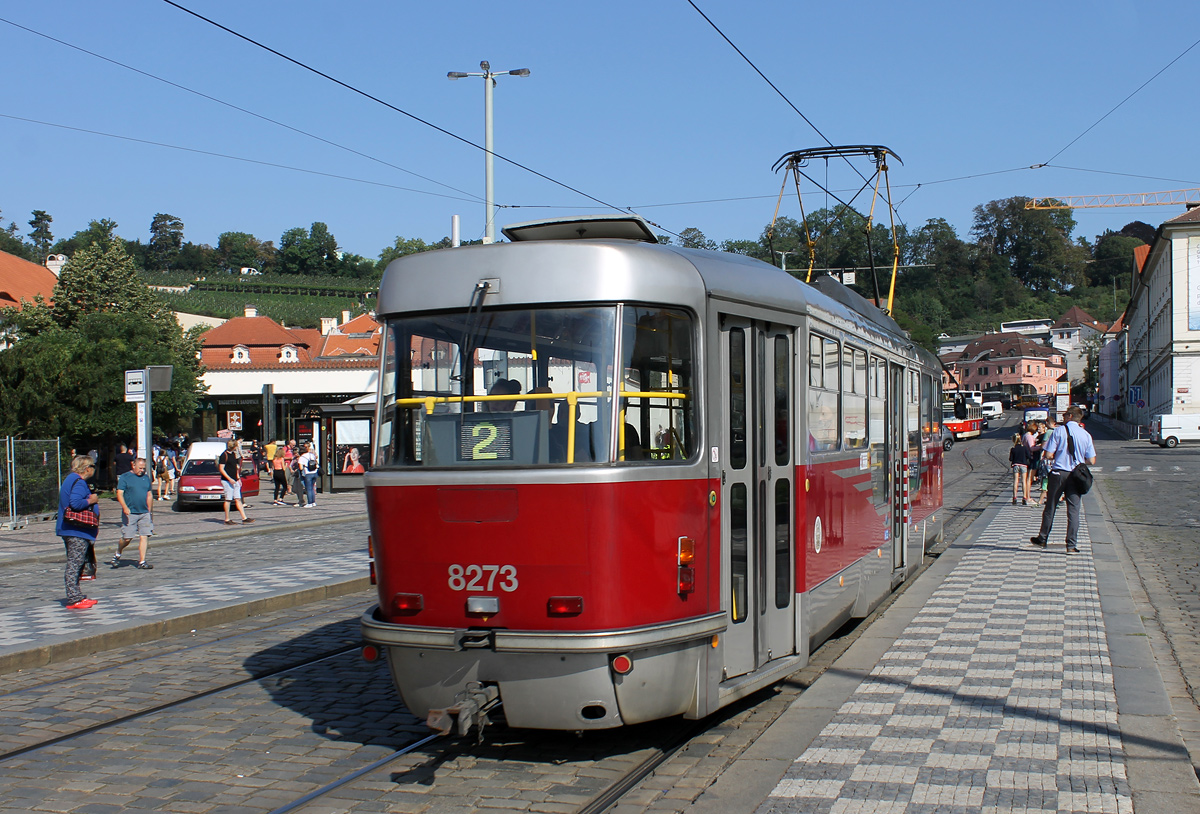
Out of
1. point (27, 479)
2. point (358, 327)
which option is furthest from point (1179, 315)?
point (27, 479)

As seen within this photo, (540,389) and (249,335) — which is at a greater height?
(249,335)

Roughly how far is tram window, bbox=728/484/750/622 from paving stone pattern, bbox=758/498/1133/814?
2.77 ft

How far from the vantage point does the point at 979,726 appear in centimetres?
633

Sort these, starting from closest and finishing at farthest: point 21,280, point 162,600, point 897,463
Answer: point 897,463 → point 162,600 → point 21,280

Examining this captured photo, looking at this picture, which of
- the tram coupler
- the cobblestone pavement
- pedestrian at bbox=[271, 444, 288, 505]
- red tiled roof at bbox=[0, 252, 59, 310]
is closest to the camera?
the tram coupler

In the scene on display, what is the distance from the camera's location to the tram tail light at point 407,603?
19.3ft

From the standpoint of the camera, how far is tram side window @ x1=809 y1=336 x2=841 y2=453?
7.57m

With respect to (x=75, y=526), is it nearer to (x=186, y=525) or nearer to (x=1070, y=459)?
(x=1070, y=459)

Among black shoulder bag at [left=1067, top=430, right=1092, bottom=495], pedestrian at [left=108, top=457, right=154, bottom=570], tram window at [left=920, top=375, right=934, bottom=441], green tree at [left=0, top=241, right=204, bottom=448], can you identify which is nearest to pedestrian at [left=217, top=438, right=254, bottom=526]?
pedestrian at [left=108, top=457, right=154, bottom=570]

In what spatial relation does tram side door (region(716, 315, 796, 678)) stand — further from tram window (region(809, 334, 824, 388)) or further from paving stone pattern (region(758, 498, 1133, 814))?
paving stone pattern (region(758, 498, 1133, 814))

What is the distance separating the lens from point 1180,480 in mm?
32219

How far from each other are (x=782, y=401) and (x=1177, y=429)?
58132 mm

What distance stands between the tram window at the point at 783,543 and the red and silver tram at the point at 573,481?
18cm

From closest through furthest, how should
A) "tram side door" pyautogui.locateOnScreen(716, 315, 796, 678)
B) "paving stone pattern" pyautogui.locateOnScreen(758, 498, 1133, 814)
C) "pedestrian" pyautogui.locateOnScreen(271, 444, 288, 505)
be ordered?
1. "paving stone pattern" pyautogui.locateOnScreen(758, 498, 1133, 814)
2. "tram side door" pyautogui.locateOnScreen(716, 315, 796, 678)
3. "pedestrian" pyautogui.locateOnScreen(271, 444, 288, 505)
